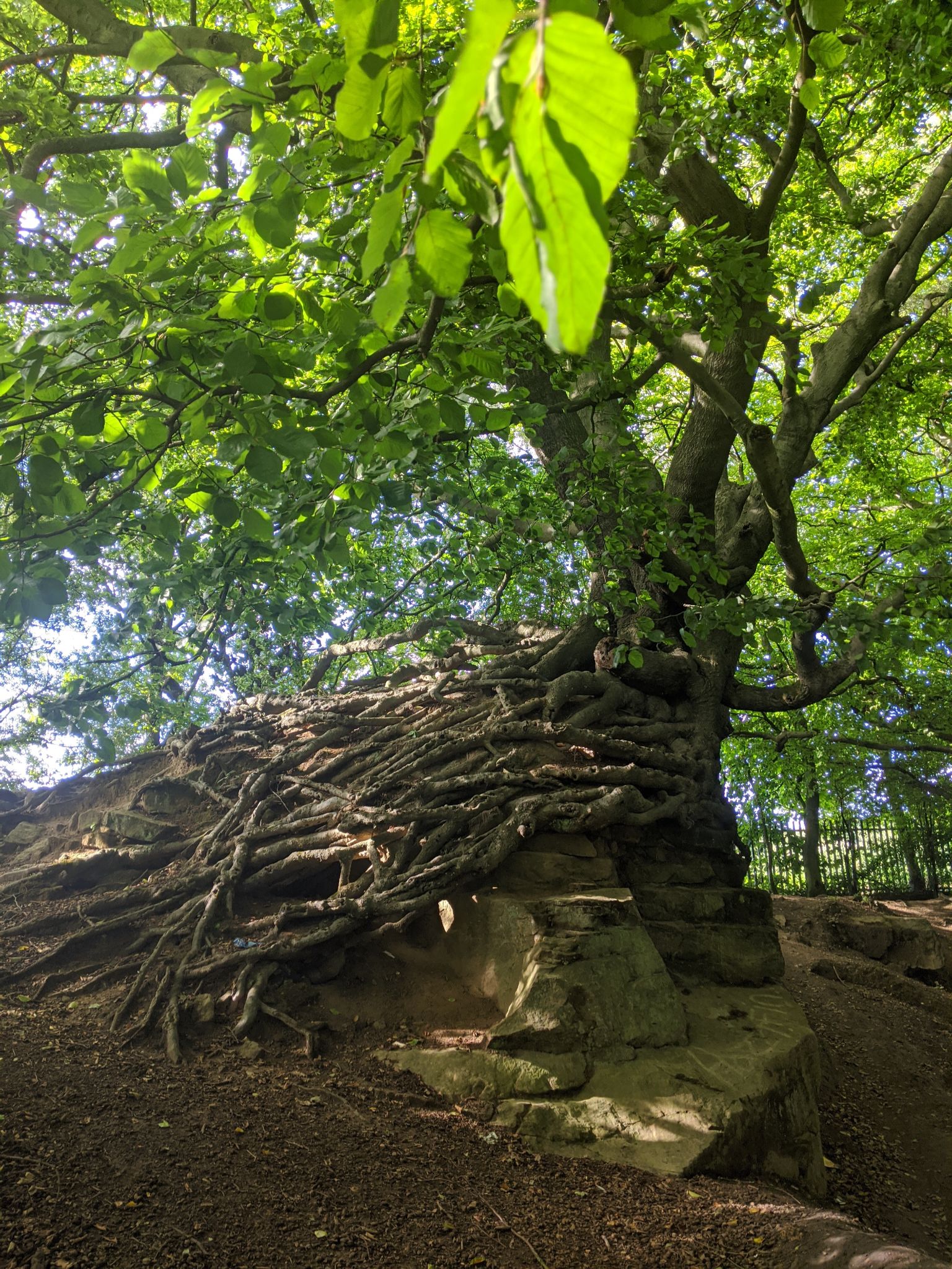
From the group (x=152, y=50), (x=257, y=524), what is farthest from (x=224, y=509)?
(x=152, y=50)

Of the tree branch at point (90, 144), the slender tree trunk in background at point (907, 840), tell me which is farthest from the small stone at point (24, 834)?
the slender tree trunk in background at point (907, 840)

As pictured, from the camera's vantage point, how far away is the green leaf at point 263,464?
2.84 m

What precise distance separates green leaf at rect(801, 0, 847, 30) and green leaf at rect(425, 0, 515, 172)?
86.8 inches

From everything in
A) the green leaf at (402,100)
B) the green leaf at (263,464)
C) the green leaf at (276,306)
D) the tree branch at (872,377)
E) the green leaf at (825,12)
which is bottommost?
the green leaf at (402,100)

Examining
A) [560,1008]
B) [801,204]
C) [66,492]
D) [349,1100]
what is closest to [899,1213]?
[560,1008]

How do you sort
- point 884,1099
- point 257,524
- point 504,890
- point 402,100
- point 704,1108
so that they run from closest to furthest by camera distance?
point 402,100, point 257,524, point 704,1108, point 504,890, point 884,1099

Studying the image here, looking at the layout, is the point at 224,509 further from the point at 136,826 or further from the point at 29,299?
the point at 136,826

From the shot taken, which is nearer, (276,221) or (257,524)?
(276,221)

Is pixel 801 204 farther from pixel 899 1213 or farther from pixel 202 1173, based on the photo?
pixel 202 1173

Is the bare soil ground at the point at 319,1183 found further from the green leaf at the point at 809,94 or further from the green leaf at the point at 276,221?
the green leaf at the point at 809,94

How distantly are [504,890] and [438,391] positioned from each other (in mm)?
3438

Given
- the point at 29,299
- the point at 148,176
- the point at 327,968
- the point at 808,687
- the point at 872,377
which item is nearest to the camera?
the point at 148,176

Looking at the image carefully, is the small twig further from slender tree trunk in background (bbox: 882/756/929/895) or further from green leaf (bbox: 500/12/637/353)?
slender tree trunk in background (bbox: 882/756/929/895)

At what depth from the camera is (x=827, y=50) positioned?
290 centimetres
